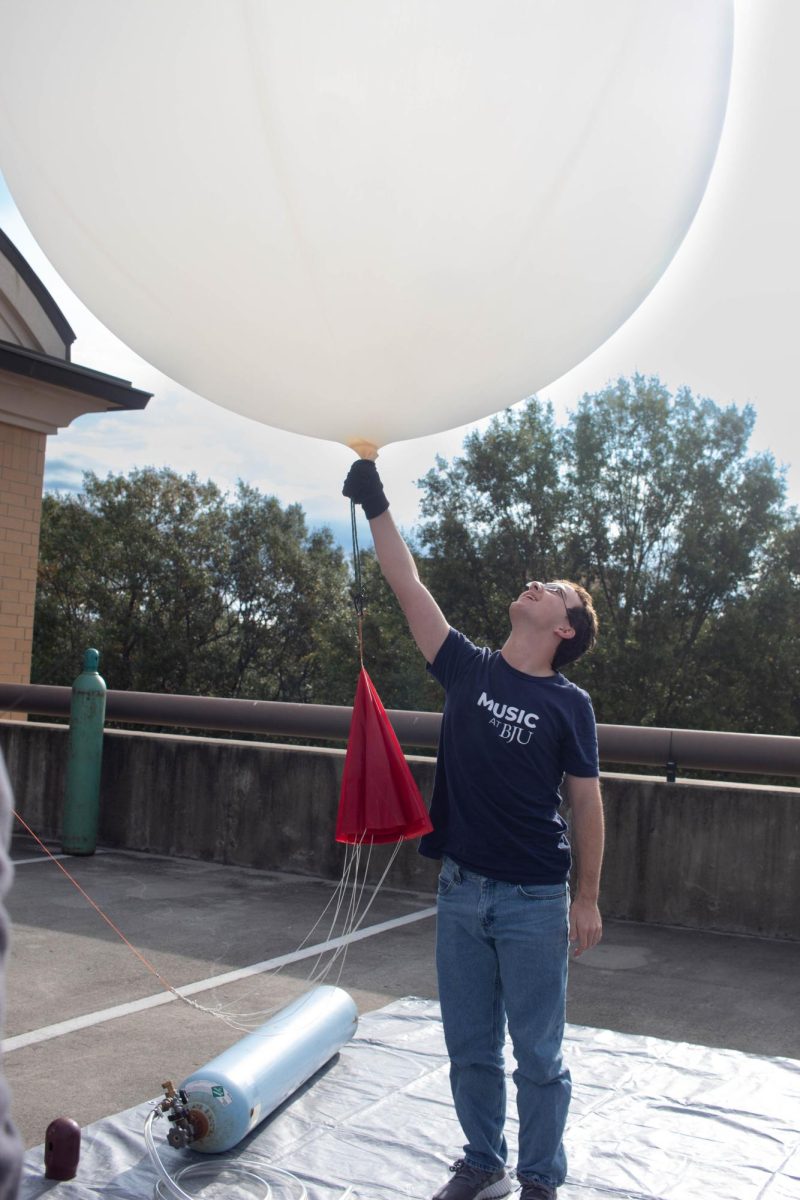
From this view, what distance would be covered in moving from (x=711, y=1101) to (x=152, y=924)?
10.7ft

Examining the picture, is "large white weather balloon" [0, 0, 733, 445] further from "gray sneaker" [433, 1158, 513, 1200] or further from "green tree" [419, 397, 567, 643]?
"green tree" [419, 397, 567, 643]

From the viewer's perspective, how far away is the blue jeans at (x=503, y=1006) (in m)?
2.70

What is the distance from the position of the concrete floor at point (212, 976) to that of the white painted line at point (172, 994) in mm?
18

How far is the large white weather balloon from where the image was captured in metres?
2.32

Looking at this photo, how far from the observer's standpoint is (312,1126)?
3297 mm

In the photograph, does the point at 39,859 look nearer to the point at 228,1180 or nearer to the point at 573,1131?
the point at 228,1180

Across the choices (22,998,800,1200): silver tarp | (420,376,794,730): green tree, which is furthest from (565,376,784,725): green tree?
(22,998,800,1200): silver tarp

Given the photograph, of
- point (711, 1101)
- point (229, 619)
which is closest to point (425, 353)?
point (711, 1101)

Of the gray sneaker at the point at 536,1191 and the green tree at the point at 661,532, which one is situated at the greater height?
the green tree at the point at 661,532

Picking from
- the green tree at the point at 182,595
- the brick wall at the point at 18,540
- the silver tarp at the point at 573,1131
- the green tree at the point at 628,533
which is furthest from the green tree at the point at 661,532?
the silver tarp at the point at 573,1131

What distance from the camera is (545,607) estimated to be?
293 centimetres

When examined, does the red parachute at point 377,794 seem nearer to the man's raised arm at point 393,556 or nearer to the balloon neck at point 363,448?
the man's raised arm at point 393,556

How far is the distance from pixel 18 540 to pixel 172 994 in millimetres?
7412

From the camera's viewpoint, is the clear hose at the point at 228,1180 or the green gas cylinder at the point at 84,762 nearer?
the clear hose at the point at 228,1180
